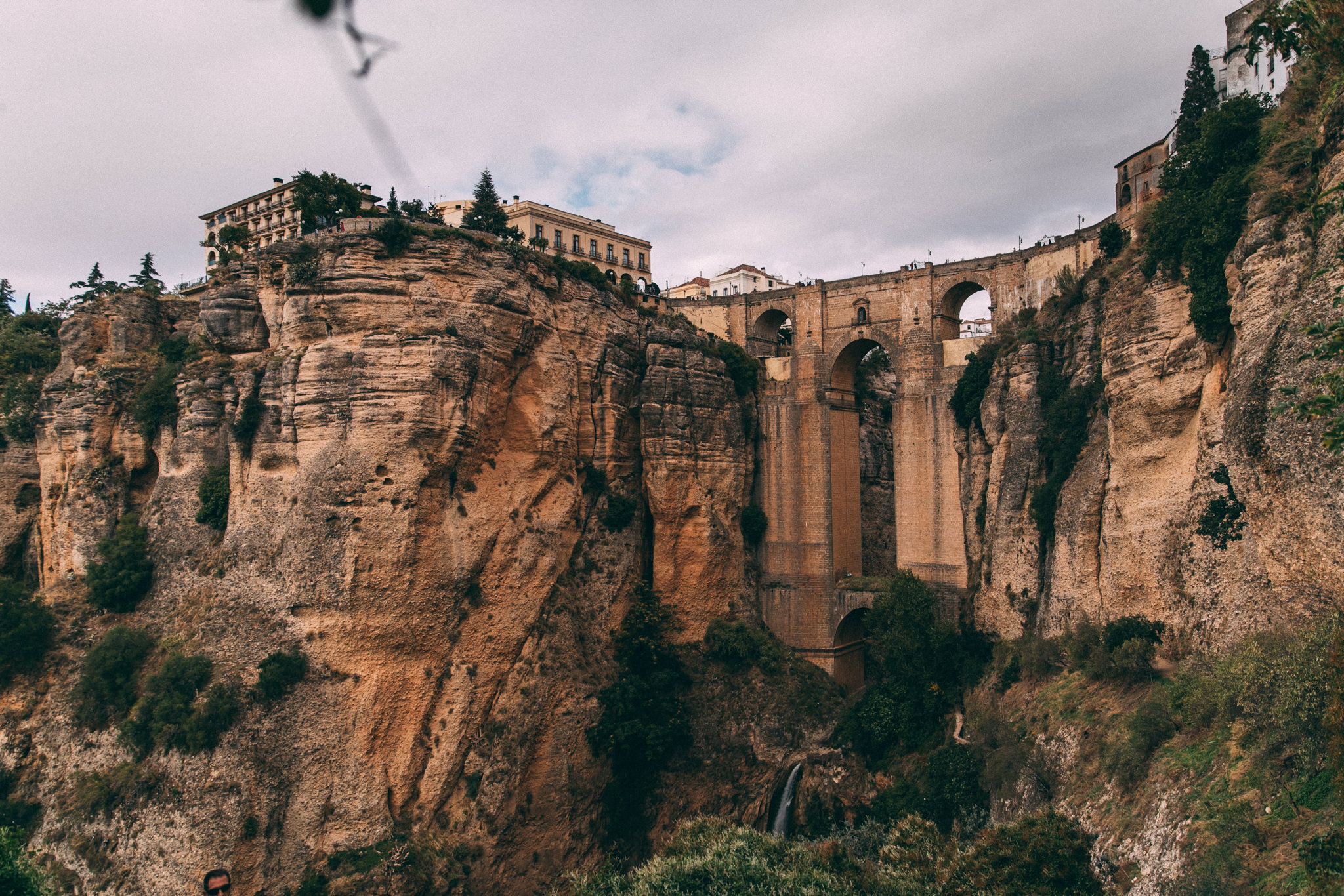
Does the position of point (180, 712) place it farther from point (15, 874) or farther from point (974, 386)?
point (974, 386)

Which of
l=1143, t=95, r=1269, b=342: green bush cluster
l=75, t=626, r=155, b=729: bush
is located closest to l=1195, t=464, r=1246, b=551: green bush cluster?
l=1143, t=95, r=1269, b=342: green bush cluster

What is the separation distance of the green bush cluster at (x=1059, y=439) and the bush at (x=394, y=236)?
22.0 metres

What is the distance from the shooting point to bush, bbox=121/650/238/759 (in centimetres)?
2294

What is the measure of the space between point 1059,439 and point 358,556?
22416mm

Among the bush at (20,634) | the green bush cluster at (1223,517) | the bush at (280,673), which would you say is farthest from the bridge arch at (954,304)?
the bush at (20,634)

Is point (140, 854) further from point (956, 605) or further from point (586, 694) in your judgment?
point (956, 605)

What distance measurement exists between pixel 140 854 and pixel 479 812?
29.0 feet

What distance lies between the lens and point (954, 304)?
3462 cm

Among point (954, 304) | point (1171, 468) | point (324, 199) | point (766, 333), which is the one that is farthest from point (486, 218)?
point (1171, 468)

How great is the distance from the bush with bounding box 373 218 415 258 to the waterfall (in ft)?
73.9

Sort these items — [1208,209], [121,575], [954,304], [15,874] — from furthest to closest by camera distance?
[954,304] < [121,575] < [1208,209] < [15,874]

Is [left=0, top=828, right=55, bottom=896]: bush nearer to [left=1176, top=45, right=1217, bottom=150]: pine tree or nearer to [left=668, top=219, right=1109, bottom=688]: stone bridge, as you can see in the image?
[left=668, top=219, right=1109, bottom=688]: stone bridge

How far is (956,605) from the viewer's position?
3088 centimetres

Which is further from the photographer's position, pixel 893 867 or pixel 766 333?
pixel 766 333
